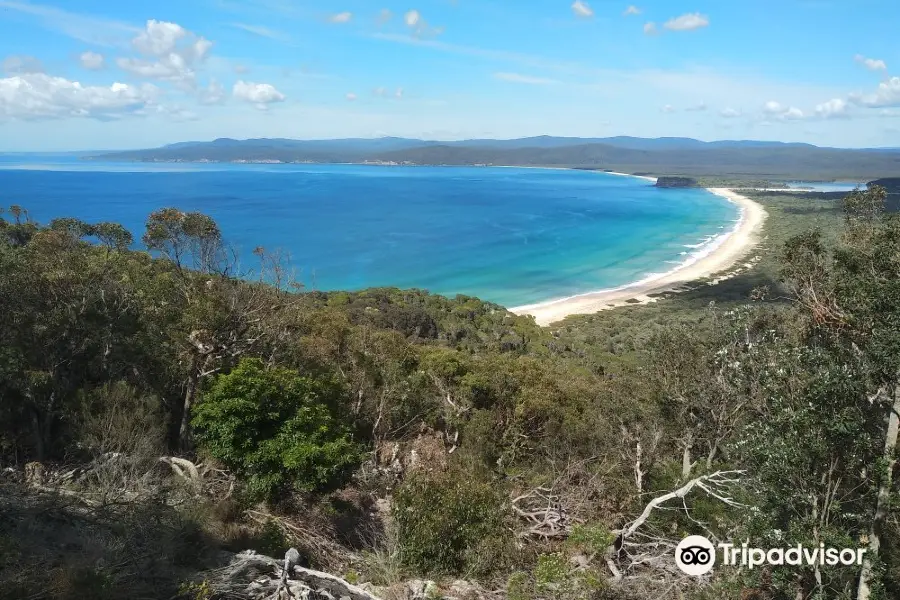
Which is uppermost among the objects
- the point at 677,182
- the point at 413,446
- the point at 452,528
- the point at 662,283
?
the point at 677,182

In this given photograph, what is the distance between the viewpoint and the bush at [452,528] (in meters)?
8.77

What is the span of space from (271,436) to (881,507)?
975cm

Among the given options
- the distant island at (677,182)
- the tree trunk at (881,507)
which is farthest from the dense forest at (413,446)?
the distant island at (677,182)

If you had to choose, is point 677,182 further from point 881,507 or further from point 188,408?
point 881,507

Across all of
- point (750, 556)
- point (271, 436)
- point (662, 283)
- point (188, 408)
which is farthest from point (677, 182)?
point (750, 556)

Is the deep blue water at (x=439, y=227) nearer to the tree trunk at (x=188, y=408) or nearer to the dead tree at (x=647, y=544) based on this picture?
the tree trunk at (x=188, y=408)

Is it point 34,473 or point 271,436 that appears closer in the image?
point 34,473

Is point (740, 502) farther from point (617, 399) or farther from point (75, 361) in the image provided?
point (75, 361)

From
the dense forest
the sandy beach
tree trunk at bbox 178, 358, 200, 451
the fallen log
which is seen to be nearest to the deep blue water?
the sandy beach

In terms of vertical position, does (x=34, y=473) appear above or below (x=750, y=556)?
below

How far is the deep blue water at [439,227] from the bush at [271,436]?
14118mm

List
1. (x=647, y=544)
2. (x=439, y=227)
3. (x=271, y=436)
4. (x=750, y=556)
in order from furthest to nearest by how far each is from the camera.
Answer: (x=439, y=227), (x=271, y=436), (x=647, y=544), (x=750, y=556)

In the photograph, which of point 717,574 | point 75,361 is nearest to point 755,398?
point 717,574

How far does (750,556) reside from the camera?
7070 mm
